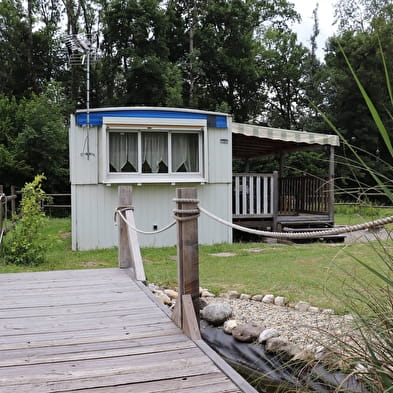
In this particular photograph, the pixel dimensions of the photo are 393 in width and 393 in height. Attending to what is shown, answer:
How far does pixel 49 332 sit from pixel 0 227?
13.8ft

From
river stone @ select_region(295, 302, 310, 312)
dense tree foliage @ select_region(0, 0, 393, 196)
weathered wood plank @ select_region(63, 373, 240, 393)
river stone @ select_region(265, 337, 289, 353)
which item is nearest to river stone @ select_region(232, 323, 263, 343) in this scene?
river stone @ select_region(265, 337, 289, 353)

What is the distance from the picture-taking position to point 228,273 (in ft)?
20.3

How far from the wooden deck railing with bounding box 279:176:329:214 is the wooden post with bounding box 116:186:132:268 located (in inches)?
253

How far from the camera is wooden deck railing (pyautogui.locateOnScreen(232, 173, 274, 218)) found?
9.80 meters

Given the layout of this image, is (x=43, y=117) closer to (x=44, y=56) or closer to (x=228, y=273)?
(x=44, y=56)

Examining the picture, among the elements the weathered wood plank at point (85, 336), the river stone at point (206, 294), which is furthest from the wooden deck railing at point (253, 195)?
the weathered wood plank at point (85, 336)

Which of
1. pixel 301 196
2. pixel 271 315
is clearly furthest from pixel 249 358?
pixel 301 196

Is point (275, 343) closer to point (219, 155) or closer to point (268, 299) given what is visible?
point (268, 299)

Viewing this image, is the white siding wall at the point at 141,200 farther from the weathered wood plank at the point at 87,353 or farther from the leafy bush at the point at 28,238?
the weathered wood plank at the point at 87,353

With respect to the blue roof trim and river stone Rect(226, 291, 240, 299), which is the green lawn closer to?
river stone Rect(226, 291, 240, 299)

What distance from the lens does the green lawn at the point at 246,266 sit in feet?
17.2

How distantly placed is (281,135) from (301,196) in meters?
2.44

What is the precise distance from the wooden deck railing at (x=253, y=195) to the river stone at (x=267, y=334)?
578 centimetres

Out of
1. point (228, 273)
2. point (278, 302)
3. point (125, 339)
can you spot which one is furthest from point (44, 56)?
A: point (125, 339)
